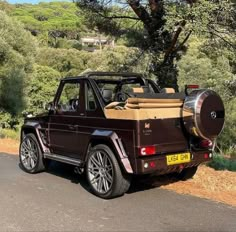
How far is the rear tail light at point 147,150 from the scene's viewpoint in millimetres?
6527

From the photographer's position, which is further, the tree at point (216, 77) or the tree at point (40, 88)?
the tree at point (40, 88)

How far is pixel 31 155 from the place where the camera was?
9.09 metres

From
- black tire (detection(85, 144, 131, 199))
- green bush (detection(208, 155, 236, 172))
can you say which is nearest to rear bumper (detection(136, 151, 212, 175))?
black tire (detection(85, 144, 131, 199))

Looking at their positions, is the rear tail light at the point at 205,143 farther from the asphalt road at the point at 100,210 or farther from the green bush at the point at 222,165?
the green bush at the point at 222,165

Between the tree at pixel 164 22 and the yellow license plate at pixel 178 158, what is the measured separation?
259 centimetres

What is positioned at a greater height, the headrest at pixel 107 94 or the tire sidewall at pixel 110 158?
the headrest at pixel 107 94

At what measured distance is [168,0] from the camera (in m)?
9.51

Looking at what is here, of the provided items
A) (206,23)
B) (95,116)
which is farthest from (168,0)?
(95,116)

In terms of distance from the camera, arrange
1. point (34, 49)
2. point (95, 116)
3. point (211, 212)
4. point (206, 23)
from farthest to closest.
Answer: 1. point (34, 49)
2. point (206, 23)
3. point (95, 116)
4. point (211, 212)

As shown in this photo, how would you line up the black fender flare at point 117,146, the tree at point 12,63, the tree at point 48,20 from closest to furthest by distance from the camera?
1. the black fender flare at point 117,146
2. the tree at point 12,63
3. the tree at point 48,20

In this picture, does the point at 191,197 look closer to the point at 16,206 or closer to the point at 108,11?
the point at 16,206

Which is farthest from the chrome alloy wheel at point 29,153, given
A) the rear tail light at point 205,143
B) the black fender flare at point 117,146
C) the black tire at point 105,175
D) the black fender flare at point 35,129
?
the rear tail light at point 205,143

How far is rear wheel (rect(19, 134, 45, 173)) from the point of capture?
29.1ft

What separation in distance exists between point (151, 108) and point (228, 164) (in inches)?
159
